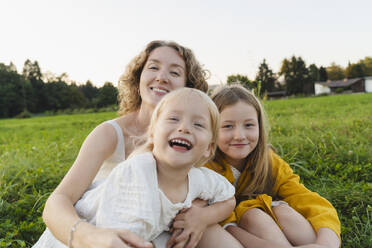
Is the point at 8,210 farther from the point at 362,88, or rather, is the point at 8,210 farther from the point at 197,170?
the point at 362,88

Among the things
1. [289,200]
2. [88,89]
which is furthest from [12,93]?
[289,200]

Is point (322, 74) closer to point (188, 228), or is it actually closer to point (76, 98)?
point (76, 98)

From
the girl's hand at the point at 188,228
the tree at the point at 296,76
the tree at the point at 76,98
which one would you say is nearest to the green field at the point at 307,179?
the girl's hand at the point at 188,228

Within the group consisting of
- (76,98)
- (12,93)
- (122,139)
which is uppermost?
(12,93)

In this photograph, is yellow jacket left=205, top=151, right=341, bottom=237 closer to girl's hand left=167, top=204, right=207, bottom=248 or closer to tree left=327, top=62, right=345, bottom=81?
girl's hand left=167, top=204, right=207, bottom=248

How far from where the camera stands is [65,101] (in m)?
50.3

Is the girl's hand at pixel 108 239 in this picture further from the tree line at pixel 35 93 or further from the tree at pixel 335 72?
the tree at pixel 335 72

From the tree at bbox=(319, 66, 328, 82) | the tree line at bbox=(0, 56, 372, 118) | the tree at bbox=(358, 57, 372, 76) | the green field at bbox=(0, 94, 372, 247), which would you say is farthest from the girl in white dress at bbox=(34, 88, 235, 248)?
the tree at bbox=(358, 57, 372, 76)

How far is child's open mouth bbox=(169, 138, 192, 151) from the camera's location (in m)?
1.39

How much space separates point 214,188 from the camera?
163 cm

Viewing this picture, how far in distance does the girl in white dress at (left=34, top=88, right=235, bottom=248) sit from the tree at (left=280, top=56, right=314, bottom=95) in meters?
56.6

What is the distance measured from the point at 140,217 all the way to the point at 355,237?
5.95 feet

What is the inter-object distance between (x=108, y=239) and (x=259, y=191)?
127 centimetres

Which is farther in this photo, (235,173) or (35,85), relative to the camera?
(35,85)
